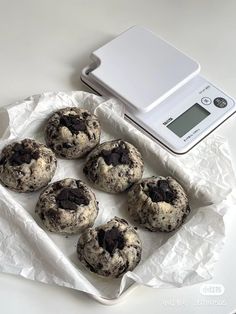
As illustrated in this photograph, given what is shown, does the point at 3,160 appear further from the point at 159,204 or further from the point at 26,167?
the point at 159,204

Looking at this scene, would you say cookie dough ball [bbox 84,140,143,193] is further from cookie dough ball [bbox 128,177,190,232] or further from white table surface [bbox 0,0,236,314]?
white table surface [bbox 0,0,236,314]

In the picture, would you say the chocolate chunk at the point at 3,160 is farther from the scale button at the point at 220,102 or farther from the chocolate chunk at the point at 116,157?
the scale button at the point at 220,102

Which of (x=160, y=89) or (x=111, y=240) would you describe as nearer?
(x=111, y=240)

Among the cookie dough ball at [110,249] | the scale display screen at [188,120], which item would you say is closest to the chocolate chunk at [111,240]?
the cookie dough ball at [110,249]

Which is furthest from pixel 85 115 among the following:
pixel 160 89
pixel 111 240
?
pixel 111 240

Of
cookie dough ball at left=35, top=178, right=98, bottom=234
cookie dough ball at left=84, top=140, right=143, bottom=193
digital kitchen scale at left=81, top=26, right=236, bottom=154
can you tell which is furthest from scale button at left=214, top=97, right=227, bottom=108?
cookie dough ball at left=35, top=178, right=98, bottom=234

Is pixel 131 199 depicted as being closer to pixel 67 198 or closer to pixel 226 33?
pixel 67 198
